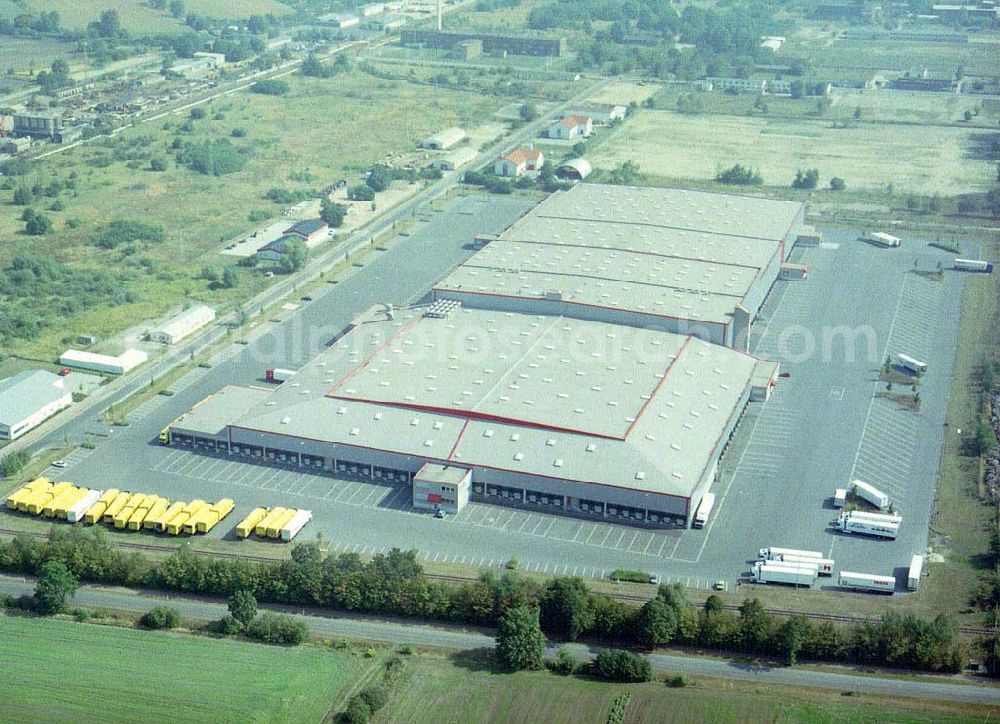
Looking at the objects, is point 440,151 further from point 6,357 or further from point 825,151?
point 6,357

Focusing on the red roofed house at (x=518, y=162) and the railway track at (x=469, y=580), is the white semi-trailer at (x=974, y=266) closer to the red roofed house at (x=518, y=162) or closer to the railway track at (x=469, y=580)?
the red roofed house at (x=518, y=162)

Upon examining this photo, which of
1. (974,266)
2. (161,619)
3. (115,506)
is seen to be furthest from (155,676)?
(974,266)

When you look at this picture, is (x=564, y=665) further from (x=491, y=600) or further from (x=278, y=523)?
(x=278, y=523)

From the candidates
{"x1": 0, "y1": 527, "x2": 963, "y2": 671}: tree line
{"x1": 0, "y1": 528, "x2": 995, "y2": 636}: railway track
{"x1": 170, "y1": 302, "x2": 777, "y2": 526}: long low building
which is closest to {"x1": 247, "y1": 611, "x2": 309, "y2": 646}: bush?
{"x1": 0, "y1": 527, "x2": 963, "y2": 671}: tree line

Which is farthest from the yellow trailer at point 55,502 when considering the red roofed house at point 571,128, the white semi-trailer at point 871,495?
the red roofed house at point 571,128

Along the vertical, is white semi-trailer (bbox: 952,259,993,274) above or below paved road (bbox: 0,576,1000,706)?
above

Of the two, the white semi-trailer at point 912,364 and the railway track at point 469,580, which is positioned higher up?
the white semi-trailer at point 912,364

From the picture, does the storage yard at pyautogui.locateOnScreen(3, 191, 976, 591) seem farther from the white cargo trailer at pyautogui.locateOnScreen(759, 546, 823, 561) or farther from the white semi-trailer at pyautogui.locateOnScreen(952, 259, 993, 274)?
the white semi-trailer at pyautogui.locateOnScreen(952, 259, 993, 274)
